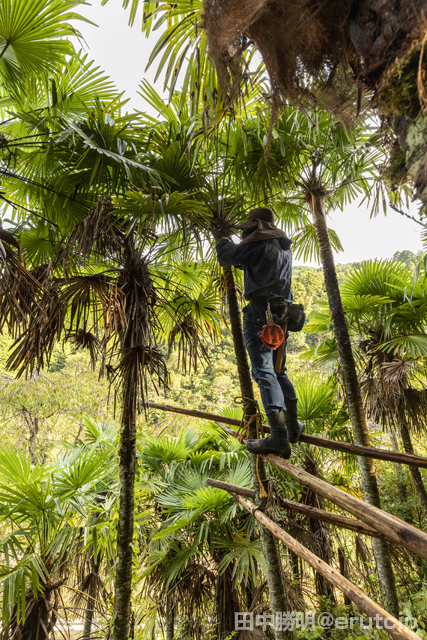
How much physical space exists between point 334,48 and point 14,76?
2.54 m

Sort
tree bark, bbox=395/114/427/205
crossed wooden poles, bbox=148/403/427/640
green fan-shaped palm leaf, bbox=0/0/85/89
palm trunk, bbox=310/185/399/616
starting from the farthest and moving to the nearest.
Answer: palm trunk, bbox=310/185/399/616 → green fan-shaped palm leaf, bbox=0/0/85/89 → crossed wooden poles, bbox=148/403/427/640 → tree bark, bbox=395/114/427/205

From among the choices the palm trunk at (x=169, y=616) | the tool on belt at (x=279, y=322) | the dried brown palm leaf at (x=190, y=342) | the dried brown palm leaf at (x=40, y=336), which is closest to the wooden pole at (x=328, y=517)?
the tool on belt at (x=279, y=322)

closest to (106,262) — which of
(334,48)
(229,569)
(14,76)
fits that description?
(14,76)

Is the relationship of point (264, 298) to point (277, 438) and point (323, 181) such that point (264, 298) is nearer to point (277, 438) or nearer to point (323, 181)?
point (277, 438)

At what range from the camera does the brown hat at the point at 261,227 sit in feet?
7.70

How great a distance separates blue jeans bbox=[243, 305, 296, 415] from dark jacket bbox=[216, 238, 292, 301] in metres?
0.19

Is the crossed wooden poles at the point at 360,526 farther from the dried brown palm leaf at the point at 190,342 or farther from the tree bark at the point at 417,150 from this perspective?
the dried brown palm leaf at the point at 190,342

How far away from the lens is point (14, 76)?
2.53 m

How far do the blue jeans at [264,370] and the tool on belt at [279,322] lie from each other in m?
0.09

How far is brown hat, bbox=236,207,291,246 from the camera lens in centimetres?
235

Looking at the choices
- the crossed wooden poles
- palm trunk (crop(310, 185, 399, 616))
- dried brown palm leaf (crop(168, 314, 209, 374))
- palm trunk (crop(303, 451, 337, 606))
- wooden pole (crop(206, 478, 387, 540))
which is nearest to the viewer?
the crossed wooden poles

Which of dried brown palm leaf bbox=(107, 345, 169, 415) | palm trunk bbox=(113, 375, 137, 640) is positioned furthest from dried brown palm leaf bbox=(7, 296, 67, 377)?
palm trunk bbox=(113, 375, 137, 640)

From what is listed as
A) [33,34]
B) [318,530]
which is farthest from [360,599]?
[33,34]

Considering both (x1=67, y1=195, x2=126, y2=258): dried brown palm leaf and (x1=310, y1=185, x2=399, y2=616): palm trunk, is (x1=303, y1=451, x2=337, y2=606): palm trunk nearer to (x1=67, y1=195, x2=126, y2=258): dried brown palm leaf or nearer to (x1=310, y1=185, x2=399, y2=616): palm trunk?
(x1=310, y1=185, x2=399, y2=616): palm trunk
